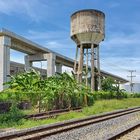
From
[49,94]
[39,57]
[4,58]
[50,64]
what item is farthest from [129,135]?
[39,57]

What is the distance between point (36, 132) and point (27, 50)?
158ft

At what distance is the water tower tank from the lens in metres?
57.3

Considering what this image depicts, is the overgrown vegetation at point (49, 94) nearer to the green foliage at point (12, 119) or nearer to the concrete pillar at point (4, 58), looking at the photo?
the green foliage at point (12, 119)

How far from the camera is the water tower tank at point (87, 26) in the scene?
57.3 metres

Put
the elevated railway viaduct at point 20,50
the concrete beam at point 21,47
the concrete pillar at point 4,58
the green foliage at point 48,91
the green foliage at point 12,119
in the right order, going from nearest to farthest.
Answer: the green foliage at point 12,119 < the green foliage at point 48,91 < the concrete pillar at point 4,58 < the elevated railway viaduct at point 20,50 < the concrete beam at point 21,47

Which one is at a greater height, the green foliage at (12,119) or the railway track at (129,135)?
the green foliage at (12,119)

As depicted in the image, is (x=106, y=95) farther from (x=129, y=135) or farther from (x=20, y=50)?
(x=129, y=135)

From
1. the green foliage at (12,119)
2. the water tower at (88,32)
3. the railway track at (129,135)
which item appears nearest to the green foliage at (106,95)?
the water tower at (88,32)

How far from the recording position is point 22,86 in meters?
32.9

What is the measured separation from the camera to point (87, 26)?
5712cm

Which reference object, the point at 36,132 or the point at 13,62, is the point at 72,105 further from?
the point at 13,62

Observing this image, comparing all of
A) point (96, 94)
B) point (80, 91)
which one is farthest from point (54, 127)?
point (96, 94)

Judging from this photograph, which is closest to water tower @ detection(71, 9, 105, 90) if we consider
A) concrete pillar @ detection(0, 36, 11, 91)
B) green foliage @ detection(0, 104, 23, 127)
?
concrete pillar @ detection(0, 36, 11, 91)

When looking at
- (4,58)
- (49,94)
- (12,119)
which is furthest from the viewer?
(4,58)
